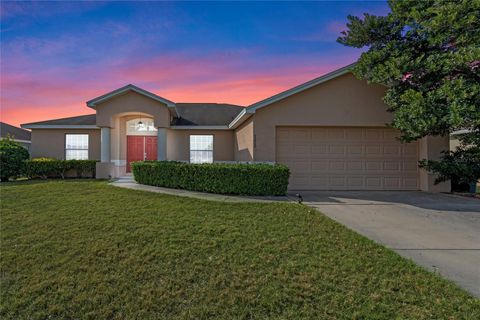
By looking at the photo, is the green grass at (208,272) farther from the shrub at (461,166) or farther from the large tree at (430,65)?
the shrub at (461,166)

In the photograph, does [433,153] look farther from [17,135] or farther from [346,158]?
[17,135]

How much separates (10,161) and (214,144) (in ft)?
36.5

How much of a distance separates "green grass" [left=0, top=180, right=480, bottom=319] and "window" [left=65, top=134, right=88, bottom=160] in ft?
34.1

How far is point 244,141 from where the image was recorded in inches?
508

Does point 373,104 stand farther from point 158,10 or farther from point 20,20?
point 20,20

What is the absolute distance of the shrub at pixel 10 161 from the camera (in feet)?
43.7

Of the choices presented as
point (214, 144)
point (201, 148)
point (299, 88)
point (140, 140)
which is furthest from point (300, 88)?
point (140, 140)

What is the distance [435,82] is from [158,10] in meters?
10.6

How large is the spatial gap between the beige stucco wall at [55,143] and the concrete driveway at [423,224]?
45.4 feet

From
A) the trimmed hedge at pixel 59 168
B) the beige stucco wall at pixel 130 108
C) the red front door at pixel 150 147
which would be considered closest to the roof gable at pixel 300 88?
the beige stucco wall at pixel 130 108

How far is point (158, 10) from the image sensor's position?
10023 mm

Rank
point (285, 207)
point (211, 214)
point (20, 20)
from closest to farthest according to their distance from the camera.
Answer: point (211, 214), point (285, 207), point (20, 20)

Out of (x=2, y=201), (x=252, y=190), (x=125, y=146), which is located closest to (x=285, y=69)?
(x=252, y=190)

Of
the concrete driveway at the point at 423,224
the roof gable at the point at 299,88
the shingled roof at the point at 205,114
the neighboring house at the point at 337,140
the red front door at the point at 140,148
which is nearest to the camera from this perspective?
the concrete driveway at the point at 423,224
